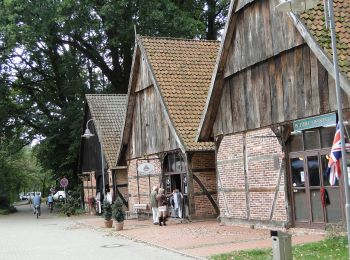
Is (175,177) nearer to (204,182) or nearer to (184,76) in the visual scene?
(204,182)

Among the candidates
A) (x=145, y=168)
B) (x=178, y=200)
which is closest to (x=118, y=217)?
(x=178, y=200)

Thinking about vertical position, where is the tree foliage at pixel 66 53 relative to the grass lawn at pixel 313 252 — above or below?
above

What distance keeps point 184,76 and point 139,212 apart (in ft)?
25.9

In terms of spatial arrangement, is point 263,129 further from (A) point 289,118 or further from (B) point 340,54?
(B) point 340,54

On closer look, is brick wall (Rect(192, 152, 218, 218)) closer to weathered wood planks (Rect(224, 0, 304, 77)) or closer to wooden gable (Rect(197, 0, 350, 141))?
wooden gable (Rect(197, 0, 350, 141))

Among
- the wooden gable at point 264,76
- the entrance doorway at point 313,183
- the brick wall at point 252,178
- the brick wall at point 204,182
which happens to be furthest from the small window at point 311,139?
the brick wall at point 204,182

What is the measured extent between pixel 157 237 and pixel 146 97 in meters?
10.2

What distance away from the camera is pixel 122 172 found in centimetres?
3259

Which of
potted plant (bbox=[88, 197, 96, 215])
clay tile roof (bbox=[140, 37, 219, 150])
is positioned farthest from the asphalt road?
potted plant (bbox=[88, 197, 96, 215])

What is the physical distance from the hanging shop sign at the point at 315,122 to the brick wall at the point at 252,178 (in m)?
1.25

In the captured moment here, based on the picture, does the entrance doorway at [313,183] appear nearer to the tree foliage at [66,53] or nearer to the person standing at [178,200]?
the person standing at [178,200]

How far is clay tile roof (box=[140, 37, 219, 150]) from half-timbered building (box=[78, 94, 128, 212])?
7.65m

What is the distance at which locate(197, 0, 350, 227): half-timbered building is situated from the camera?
14.4 meters

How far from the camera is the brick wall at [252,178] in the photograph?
16.7 metres
